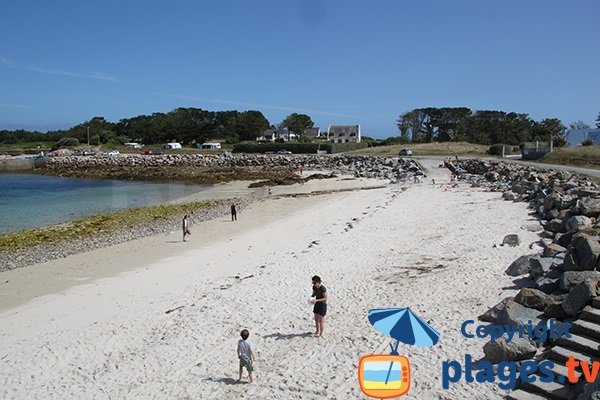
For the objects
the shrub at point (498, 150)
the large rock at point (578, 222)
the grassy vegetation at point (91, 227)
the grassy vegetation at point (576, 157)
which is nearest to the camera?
the large rock at point (578, 222)

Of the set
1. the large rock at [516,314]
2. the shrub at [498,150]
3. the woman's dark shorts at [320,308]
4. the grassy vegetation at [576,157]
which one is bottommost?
the woman's dark shorts at [320,308]

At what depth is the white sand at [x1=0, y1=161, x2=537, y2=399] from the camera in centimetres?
839

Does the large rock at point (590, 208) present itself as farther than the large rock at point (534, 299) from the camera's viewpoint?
Yes

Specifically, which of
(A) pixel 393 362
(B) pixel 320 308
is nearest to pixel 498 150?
(B) pixel 320 308

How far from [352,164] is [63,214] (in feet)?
117

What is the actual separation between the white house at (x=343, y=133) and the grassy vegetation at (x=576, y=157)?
230 feet

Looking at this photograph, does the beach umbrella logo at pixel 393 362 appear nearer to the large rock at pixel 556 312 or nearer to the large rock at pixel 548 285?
the large rock at pixel 556 312

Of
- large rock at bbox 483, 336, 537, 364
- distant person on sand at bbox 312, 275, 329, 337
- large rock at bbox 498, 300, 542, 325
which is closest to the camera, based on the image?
large rock at bbox 483, 336, 537, 364

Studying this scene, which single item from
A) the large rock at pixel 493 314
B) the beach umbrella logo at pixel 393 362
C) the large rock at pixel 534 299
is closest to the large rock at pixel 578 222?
the large rock at pixel 534 299

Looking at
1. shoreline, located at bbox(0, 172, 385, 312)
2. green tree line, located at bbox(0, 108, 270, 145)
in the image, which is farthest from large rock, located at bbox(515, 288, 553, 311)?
green tree line, located at bbox(0, 108, 270, 145)

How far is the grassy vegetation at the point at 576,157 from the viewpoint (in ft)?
127

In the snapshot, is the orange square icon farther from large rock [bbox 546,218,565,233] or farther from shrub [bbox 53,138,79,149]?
shrub [bbox 53,138,79,149]

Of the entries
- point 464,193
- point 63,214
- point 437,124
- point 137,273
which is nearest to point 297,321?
point 137,273

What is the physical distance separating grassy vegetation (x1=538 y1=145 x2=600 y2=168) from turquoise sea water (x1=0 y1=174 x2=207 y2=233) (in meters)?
32.8
